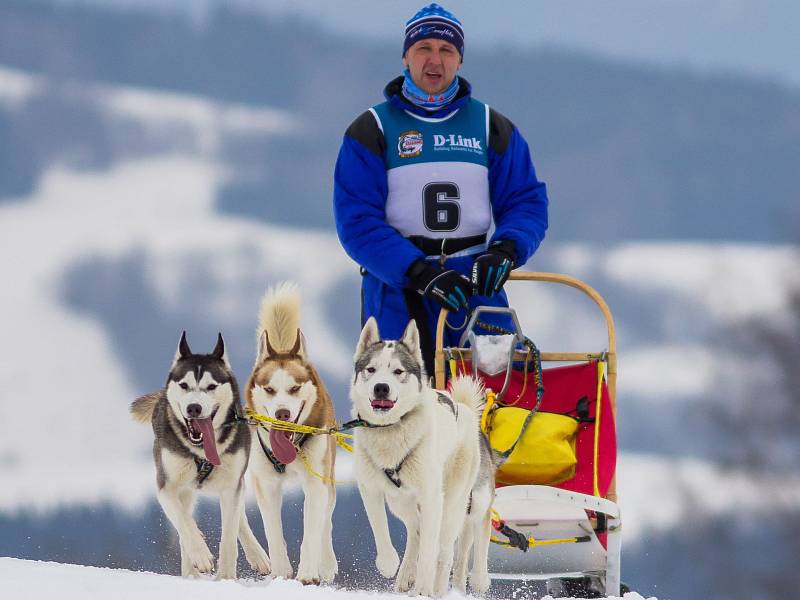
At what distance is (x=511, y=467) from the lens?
5.14 metres

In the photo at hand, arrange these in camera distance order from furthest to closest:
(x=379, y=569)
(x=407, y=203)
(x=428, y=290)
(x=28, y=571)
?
(x=407, y=203) → (x=428, y=290) → (x=379, y=569) → (x=28, y=571)

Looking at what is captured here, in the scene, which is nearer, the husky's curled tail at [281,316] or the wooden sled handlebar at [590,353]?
the husky's curled tail at [281,316]

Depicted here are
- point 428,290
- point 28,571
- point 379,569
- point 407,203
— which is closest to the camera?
point 28,571

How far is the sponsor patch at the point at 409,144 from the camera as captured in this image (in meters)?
5.23

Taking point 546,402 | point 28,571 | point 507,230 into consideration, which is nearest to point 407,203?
point 507,230

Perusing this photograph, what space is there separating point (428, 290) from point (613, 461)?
1.10 m

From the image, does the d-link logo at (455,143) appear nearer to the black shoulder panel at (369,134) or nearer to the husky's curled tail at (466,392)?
the black shoulder panel at (369,134)

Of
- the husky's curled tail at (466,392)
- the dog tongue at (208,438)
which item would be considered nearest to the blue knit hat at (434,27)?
the husky's curled tail at (466,392)

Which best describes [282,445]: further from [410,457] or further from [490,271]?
[490,271]

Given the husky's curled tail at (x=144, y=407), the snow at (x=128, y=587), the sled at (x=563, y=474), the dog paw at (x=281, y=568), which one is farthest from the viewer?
the sled at (x=563, y=474)

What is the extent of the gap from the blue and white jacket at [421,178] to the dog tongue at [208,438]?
3.75 feet

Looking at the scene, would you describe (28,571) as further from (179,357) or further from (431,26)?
(431,26)

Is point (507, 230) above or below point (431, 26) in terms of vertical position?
below

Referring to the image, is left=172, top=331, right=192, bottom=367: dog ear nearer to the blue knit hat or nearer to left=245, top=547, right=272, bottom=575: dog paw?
left=245, top=547, right=272, bottom=575: dog paw
